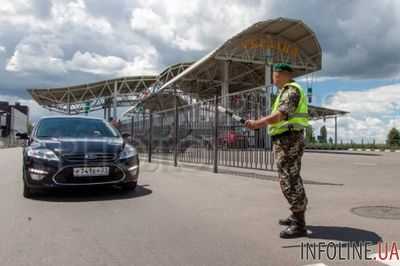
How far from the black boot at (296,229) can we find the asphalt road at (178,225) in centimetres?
10

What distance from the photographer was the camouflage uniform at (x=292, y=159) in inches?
180

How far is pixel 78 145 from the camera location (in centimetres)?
721

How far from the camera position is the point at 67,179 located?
6965 millimetres

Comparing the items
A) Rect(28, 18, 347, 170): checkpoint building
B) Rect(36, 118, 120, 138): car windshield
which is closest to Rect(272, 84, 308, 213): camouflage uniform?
Rect(36, 118, 120, 138): car windshield

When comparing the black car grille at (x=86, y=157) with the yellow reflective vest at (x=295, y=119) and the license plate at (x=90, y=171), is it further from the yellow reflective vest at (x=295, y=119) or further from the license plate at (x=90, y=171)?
the yellow reflective vest at (x=295, y=119)

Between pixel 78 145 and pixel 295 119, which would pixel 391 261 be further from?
pixel 78 145

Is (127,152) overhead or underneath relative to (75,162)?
overhead

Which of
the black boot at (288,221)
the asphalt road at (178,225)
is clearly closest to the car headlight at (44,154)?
the asphalt road at (178,225)

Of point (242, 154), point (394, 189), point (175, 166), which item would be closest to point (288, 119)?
point (394, 189)

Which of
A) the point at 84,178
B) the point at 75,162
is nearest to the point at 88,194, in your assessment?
the point at 84,178

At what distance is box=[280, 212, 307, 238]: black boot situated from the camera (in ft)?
14.9

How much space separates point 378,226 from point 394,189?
11.7 feet

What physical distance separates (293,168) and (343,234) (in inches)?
36.3

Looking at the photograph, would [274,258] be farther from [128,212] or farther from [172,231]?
[128,212]
